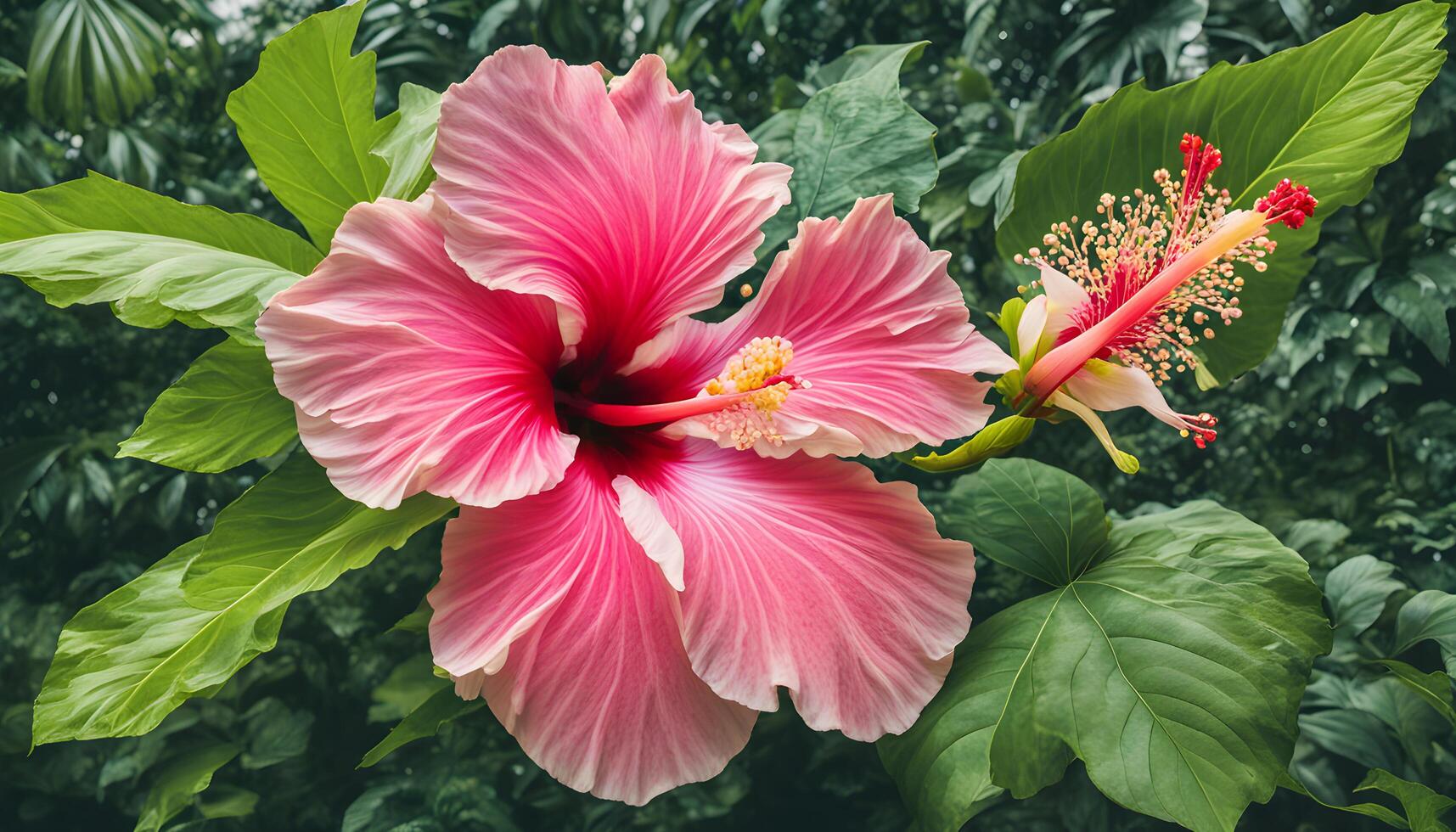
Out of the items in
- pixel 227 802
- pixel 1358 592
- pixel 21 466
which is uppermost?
pixel 1358 592

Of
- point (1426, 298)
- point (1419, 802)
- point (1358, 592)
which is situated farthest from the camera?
point (1426, 298)

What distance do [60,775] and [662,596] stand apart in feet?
2.83

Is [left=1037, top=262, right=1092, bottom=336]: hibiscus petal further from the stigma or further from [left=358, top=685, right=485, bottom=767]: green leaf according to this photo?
[left=358, top=685, right=485, bottom=767]: green leaf

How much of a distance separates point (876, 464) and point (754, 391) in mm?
302

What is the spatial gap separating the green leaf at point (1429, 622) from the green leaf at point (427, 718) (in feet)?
1.63

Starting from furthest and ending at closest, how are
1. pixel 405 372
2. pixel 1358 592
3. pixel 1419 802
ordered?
pixel 1358 592 → pixel 1419 802 → pixel 405 372

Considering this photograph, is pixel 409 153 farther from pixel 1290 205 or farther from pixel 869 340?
pixel 1290 205

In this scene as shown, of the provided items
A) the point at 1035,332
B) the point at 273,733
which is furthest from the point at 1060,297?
the point at 273,733

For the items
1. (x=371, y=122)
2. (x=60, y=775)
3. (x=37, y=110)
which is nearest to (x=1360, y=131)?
(x=371, y=122)

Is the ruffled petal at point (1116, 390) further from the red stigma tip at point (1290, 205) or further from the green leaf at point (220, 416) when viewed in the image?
the green leaf at point (220, 416)

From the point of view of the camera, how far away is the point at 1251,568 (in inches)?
17.8

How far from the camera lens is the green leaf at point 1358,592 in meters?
0.65

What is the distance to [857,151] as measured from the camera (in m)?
0.54

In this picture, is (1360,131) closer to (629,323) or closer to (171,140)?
(629,323)
